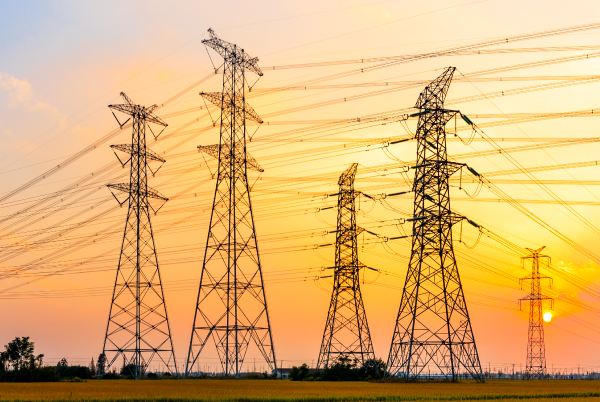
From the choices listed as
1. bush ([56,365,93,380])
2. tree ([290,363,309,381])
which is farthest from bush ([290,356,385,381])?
bush ([56,365,93,380])

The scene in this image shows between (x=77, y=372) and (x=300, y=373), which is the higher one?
(x=300, y=373)

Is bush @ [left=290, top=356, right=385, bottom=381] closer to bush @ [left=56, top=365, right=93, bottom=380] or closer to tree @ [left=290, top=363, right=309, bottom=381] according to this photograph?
tree @ [left=290, top=363, right=309, bottom=381]

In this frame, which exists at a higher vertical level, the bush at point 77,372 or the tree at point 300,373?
the tree at point 300,373

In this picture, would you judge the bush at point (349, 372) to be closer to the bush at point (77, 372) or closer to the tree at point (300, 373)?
the tree at point (300, 373)

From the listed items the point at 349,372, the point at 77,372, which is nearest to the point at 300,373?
the point at 349,372

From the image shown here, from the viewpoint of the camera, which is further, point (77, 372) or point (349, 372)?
point (77, 372)

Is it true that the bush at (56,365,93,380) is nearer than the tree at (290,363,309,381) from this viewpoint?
No

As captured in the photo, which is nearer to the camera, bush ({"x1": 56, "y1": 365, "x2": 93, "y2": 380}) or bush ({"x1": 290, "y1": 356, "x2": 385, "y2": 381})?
bush ({"x1": 290, "y1": 356, "x2": 385, "y2": 381})

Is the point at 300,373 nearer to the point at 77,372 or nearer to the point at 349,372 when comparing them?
the point at 349,372

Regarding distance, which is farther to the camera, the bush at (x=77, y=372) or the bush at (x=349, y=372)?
the bush at (x=77, y=372)

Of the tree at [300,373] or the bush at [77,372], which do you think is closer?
the tree at [300,373]

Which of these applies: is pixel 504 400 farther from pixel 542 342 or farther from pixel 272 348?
pixel 542 342

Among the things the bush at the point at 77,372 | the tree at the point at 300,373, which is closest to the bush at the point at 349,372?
the tree at the point at 300,373

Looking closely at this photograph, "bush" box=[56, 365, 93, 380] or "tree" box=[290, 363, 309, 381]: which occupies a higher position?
"tree" box=[290, 363, 309, 381]
